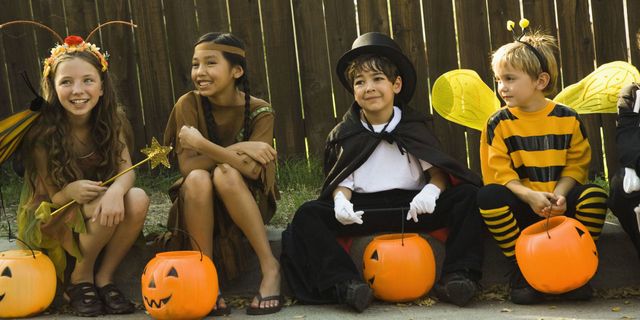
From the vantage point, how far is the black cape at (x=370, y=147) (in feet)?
14.4

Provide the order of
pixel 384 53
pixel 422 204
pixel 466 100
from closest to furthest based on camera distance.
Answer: pixel 422 204 < pixel 384 53 < pixel 466 100

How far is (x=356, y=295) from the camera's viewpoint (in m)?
4.02

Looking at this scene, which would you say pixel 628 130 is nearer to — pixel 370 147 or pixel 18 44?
pixel 370 147

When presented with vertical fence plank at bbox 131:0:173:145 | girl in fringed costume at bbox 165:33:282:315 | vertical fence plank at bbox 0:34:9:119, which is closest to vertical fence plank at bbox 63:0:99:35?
vertical fence plank at bbox 131:0:173:145

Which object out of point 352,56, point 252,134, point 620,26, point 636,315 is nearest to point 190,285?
point 252,134

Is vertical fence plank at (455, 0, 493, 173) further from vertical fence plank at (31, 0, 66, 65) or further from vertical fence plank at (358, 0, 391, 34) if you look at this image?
vertical fence plank at (31, 0, 66, 65)

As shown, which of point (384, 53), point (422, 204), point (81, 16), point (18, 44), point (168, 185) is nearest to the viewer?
point (422, 204)

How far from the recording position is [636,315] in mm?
3828

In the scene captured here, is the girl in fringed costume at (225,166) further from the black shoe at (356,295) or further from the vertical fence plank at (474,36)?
the vertical fence plank at (474,36)

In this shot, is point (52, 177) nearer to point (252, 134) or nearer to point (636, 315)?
point (252, 134)

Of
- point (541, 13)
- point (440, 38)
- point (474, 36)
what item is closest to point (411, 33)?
point (440, 38)

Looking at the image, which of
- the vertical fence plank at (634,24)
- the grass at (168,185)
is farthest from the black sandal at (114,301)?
the vertical fence plank at (634,24)

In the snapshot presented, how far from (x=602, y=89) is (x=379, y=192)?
3.85 feet

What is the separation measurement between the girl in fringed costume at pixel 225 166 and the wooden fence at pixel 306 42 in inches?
51.1
